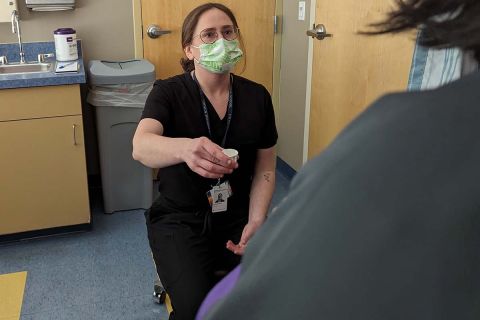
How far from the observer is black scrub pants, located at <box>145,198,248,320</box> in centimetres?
152

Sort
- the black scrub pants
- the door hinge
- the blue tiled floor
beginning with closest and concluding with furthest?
the black scrub pants → the blue tiled floor → the door hinge

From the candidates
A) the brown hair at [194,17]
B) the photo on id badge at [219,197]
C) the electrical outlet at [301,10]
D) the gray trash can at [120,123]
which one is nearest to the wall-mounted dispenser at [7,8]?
the gray trash can at [120,123]

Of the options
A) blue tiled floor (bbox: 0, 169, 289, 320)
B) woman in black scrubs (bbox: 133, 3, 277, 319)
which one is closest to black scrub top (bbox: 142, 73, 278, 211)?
woman in black scrubs (bbox: 133, 3, 277, 319)

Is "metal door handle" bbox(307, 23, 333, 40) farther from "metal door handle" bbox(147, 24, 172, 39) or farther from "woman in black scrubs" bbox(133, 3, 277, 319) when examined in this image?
"metal door handle" bbox(147, 24, 172, 39)

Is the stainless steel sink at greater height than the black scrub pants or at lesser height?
greater

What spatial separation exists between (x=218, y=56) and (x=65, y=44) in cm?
137

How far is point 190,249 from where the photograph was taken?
62.6 inches

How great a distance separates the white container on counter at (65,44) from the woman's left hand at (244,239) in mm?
1606

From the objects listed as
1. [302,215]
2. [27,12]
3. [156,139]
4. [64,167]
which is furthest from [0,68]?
[302,215]

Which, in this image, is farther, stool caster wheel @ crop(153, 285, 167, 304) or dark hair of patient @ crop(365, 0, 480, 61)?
stool caster wheel @ crop(153, 285, 167, 304)

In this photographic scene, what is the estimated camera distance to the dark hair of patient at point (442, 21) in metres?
0.47

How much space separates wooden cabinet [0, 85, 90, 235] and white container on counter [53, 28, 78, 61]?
0.41 meters

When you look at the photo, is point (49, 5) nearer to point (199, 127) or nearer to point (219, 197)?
point (199, 127)

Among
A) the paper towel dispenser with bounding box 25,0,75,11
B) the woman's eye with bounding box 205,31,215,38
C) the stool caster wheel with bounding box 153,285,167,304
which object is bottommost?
the stool caster wheel with bounding box 153,285,167,304
